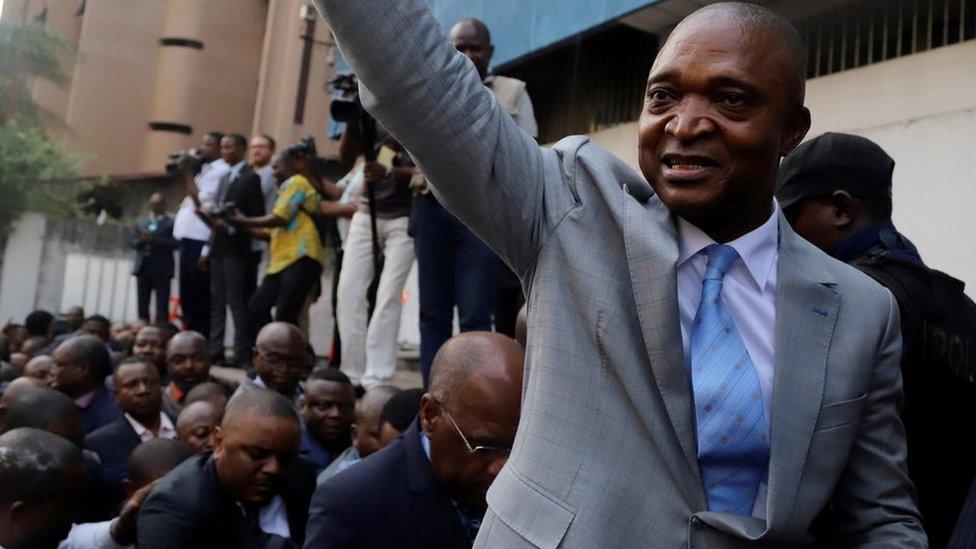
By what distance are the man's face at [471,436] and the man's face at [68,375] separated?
4408 millimetres

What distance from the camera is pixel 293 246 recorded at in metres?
8.04

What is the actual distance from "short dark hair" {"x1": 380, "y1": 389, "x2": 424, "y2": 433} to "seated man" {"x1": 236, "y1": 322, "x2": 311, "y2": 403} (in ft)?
6.61

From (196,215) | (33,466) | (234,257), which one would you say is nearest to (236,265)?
(234,257)

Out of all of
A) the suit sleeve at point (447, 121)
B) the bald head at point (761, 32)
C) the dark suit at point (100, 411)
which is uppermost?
the bald head at point (761, 32)

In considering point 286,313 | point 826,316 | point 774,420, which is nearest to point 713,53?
point 826,316

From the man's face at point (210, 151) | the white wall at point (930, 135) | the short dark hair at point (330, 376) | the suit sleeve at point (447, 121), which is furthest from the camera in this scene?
the man's face at point (210, 151)

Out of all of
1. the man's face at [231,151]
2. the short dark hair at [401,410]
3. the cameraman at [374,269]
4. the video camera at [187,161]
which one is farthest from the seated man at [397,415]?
the video camera at [187,161]

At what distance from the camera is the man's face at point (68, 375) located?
6785 mm

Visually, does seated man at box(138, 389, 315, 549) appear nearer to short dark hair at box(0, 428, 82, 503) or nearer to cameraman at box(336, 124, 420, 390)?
short dark hair at box(0, 428, 82, 503)

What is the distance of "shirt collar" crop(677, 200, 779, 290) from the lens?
173 centimetres

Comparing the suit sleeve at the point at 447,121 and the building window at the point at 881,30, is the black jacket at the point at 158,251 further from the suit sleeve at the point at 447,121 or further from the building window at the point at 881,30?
the suit sleeve at the point at 447,121

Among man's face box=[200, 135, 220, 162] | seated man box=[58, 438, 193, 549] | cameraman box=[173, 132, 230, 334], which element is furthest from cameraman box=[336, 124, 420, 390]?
man's face box=[200, 135, 220, 162]

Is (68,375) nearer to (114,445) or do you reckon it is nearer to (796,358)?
(114,445)

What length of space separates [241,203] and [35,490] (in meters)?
5.05
